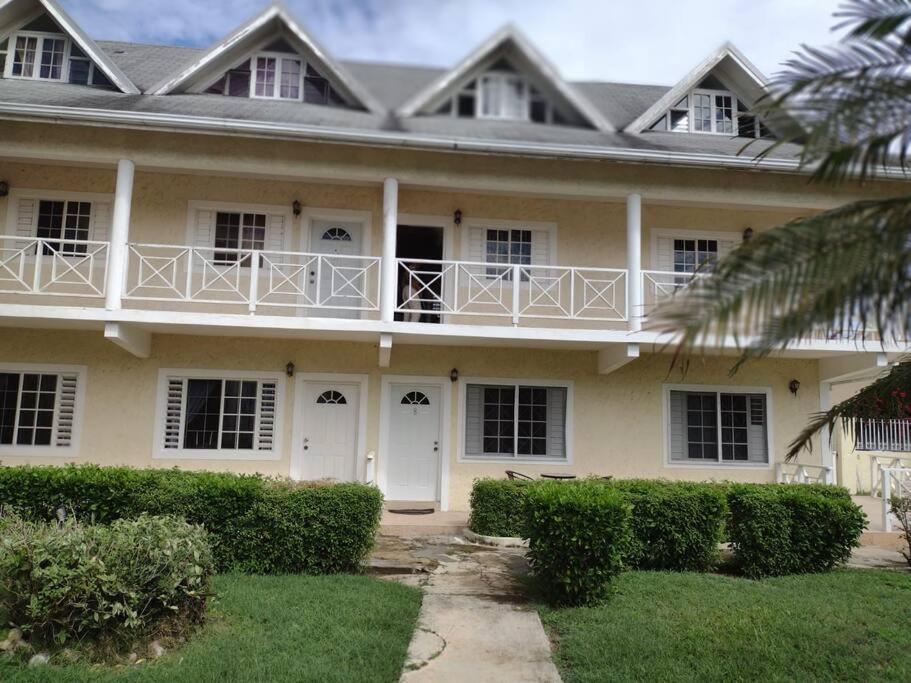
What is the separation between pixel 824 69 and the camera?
3693 mm

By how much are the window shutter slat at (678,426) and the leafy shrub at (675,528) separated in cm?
479

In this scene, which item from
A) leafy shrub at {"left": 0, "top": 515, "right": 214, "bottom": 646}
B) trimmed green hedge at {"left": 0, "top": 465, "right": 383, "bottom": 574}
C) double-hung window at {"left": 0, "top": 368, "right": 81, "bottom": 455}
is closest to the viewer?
leafy shrub at {"left": 0, "top": 515, "right": 214, "bottom": 646}

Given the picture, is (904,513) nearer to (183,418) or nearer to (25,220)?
(183,418)

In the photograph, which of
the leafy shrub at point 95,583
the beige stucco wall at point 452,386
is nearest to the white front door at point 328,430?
the beige stucco wall at point 452,386

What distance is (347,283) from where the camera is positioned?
11148 millimetres

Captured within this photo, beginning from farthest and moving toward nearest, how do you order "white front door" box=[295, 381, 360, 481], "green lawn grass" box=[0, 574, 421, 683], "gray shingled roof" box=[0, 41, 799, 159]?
"white front door" box=[295, 381, 360, 481] < "green lawn grass" box=[0, 574, 421, 683] < "gray shingled roof" box=[0, 41, 799, 159]

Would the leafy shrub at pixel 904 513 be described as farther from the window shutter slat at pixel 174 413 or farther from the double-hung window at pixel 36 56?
the double-hung window at pixel 36 56

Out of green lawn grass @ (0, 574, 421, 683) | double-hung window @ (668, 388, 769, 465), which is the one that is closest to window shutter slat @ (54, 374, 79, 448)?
green lawn grass @ (0, 574, 421, 683)

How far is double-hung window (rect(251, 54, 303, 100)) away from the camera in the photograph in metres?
11.1

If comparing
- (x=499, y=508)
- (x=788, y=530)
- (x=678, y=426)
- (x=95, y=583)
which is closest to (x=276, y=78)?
(x=499, y=508)

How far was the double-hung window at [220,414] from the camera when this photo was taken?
475 inches

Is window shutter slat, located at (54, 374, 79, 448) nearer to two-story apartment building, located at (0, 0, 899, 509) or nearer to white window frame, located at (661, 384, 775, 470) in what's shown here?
two-story apartment building, located at (0, 0, 899, 509)

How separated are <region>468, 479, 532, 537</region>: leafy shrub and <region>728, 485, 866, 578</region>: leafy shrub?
2757mm

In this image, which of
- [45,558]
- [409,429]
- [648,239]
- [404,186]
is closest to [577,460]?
[409,429]
